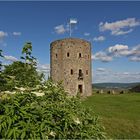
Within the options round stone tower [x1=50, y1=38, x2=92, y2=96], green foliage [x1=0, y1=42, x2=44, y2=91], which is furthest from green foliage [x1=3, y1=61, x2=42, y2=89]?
round stone tower [x1=50, y1=38, x2=92, y2=96]

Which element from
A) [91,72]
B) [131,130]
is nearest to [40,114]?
[131,130]

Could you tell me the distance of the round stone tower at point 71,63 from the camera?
4297 cm

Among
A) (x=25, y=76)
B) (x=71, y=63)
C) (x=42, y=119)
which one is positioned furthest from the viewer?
(x=71, y=63)

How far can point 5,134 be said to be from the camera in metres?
4.76

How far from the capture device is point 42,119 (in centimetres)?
505

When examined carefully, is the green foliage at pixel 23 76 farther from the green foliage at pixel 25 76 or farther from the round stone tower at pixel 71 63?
the round stone tower at pixel 71 63

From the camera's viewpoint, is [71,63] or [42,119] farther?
[71,63]

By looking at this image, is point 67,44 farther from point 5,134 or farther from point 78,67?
point 5,134

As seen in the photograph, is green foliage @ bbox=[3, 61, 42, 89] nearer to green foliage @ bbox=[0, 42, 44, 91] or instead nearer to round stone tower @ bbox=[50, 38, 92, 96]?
green foliage @ bbox=[0, 42, 44, 91]

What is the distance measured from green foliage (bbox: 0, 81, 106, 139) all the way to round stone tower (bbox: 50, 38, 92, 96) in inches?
1442

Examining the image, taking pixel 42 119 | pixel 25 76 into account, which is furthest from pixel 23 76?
pixel 42 119

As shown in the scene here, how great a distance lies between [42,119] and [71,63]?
3813cm

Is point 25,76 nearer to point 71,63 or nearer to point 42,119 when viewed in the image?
point 42,119

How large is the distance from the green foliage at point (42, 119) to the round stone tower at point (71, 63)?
3663 centimetres
